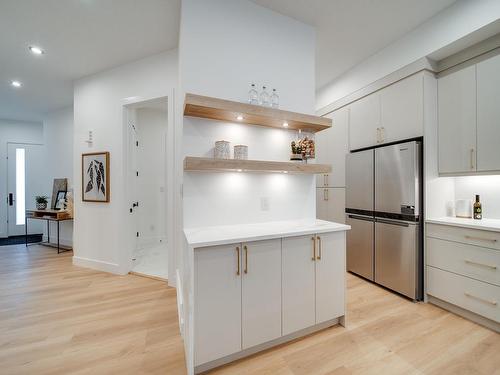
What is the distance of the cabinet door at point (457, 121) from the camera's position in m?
2.30

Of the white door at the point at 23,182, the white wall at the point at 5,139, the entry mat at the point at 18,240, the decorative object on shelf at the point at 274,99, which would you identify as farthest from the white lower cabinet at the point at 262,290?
the white wall at the point at 5,139

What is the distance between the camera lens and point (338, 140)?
3.57 metres

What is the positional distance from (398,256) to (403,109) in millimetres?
1761

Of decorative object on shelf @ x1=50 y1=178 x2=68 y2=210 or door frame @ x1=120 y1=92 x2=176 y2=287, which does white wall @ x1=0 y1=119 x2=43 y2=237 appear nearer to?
decorative object on shelf @ x1=50 y1=178 x2=68 y2=210

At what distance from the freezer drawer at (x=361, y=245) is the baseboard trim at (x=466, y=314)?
68 centimetres

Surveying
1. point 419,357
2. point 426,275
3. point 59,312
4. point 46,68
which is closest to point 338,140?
point 426,275

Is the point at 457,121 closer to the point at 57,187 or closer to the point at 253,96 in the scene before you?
the point at 253,96

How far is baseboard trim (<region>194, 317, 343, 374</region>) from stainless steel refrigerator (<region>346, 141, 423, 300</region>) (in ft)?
3.58

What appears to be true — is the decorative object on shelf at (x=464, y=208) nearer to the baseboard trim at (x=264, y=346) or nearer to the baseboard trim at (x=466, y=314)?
the baseboard trim at (x=466, y=314)

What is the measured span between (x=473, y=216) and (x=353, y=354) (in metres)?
2.02

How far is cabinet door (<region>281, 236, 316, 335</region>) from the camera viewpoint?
Answer: 1837 millimetres

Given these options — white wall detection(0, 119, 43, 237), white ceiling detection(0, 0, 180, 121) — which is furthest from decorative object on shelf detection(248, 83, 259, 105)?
white wall detection(0, 119, 43, 237)

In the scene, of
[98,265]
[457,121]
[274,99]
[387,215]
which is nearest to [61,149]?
[98,265]

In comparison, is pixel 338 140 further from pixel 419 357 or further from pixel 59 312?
pixel 59 312
